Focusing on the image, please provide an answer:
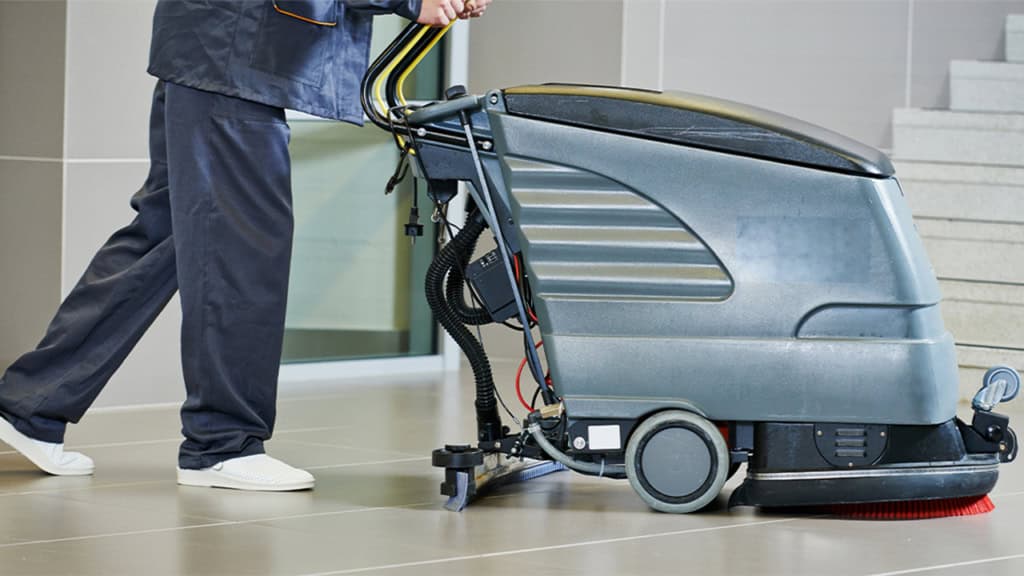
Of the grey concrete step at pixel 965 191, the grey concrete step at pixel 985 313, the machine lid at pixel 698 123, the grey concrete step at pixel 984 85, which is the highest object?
the grey concrete step at pixel 984 85

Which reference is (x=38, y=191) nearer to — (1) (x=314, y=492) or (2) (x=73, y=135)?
(2) (x=73, y=135)

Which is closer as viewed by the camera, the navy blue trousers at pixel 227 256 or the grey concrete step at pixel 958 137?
the navy blue trousers at pixel 227 256

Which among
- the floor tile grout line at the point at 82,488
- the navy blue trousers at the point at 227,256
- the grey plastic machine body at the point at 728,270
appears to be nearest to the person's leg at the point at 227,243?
the navy blue trousers at the point at 227,256

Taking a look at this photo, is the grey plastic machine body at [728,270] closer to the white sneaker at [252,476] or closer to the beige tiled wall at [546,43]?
the white sneaker at [252,476]

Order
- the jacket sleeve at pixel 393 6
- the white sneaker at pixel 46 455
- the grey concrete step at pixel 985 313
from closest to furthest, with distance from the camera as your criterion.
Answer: the jacket sleeve at pixel 393 6 → the white sneaker at pixel 46 455 → the grey concrete step at pixel 985 313

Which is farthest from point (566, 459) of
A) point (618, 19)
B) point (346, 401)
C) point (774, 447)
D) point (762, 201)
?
point (618, 19)

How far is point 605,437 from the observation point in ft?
8.38

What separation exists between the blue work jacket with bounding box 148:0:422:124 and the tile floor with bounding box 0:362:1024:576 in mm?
682

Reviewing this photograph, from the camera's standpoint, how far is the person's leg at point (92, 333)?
2.89 m

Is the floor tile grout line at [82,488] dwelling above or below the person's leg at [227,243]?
below

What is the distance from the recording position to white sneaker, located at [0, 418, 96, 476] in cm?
289

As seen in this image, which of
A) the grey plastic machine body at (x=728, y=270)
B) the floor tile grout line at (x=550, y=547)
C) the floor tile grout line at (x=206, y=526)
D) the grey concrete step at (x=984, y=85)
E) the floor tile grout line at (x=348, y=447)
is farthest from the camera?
the grey concrete step at (x=984, y=85)

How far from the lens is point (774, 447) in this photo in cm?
253

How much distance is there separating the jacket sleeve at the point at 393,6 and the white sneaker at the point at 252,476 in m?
0.79
